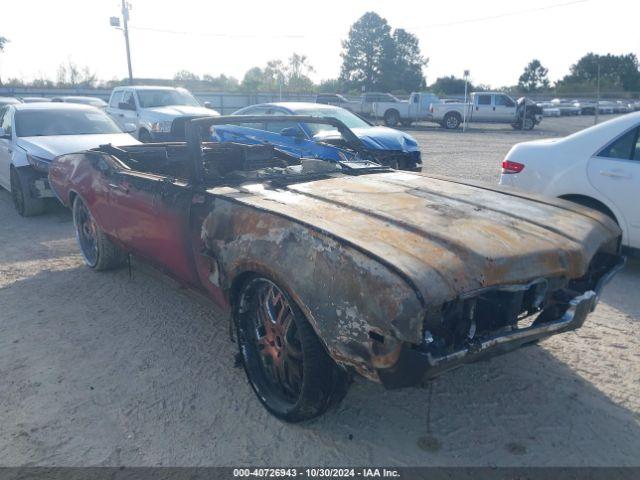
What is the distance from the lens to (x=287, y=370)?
2744 mm

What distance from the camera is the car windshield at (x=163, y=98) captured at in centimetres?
1282

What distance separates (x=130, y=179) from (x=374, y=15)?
79.3 m

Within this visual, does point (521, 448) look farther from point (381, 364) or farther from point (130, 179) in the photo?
point (130, 179)

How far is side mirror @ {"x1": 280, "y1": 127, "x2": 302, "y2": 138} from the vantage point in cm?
822

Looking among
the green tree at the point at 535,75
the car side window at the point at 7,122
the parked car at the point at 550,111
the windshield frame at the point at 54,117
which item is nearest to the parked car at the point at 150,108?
the windshield frame at the point at 54,117

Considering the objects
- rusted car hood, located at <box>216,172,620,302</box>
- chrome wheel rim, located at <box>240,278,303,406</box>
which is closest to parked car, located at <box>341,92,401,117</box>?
rusted car hood, located at <box>216,172,620,302</box>

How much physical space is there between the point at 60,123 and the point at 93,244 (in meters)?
3.92

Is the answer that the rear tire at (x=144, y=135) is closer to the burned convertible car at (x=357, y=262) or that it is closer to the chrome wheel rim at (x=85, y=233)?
the chrome wheel rim at (x=85, y=233)

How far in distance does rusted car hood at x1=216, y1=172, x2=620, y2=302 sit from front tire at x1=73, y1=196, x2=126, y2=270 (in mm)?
2182

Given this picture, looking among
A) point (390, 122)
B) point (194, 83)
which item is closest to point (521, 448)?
point (390, 122)

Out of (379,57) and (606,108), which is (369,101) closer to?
(606,108)

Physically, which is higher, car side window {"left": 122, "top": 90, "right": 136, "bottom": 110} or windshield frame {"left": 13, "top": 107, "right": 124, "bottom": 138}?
car side window {"left": 122, "top": 90, "right": 136, "bottom": 110}

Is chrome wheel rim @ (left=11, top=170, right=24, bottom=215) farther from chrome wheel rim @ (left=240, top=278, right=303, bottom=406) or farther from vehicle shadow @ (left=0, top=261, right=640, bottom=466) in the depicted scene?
chrome wheel rim @ (left=240, top=278, right=303, bottom=406)

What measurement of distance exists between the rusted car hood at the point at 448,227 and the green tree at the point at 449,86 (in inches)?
2239
